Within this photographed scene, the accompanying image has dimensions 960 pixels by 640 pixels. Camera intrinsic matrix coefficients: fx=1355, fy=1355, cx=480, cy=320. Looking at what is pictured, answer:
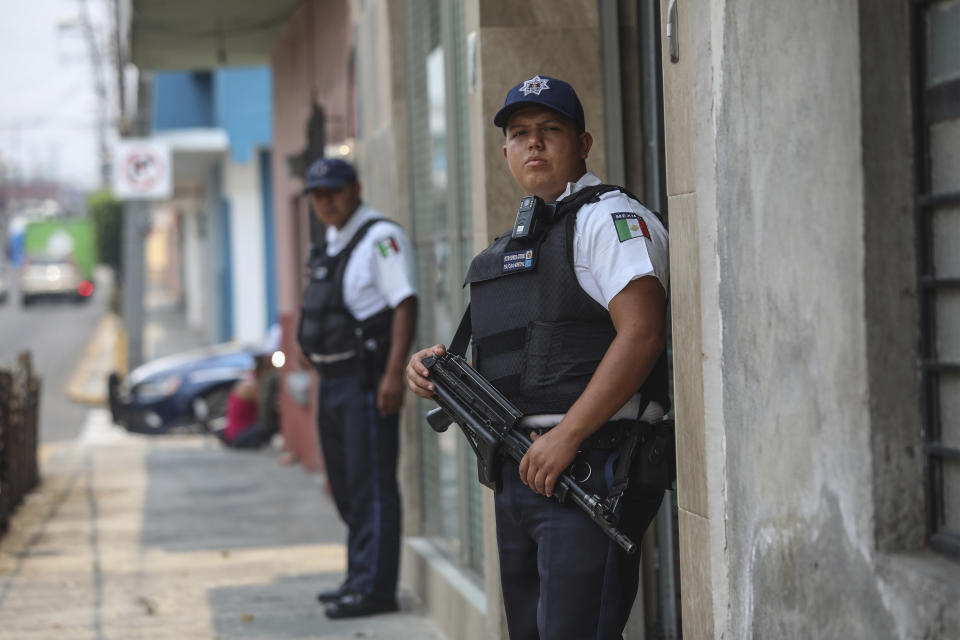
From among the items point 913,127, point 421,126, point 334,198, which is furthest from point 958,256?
point 421,126

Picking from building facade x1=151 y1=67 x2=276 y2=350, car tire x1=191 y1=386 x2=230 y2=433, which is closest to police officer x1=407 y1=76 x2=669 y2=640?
car tire x1=191 y1=386 x2=230 y2=433

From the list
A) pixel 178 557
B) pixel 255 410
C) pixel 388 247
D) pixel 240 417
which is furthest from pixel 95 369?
pixel 388 247

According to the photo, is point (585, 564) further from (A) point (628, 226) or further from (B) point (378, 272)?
(B) point (378, 272)

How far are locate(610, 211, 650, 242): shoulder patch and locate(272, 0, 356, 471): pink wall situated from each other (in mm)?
6040

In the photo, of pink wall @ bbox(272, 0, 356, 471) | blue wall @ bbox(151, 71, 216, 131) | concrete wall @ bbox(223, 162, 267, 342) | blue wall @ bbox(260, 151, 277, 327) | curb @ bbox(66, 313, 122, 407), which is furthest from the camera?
blue wall @ bbox(151, 71, 216, 131)

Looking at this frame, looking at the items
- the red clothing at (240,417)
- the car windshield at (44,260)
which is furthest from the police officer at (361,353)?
the car windshield at (44,260)

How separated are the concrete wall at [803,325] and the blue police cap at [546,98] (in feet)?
1.18

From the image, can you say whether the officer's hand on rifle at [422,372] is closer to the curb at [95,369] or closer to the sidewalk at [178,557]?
the sidewalk at [178,557]

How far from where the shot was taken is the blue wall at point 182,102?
93.5 ft

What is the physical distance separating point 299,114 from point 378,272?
21.4 ft

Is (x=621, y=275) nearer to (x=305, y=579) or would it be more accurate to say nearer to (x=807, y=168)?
(x=807, y=168)

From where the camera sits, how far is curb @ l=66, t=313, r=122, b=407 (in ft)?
78.1

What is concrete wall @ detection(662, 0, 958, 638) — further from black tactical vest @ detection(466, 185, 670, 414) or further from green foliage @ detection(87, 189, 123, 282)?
green foliage @ detection(87, 189, 123, 282)

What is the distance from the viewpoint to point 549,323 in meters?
3.17
